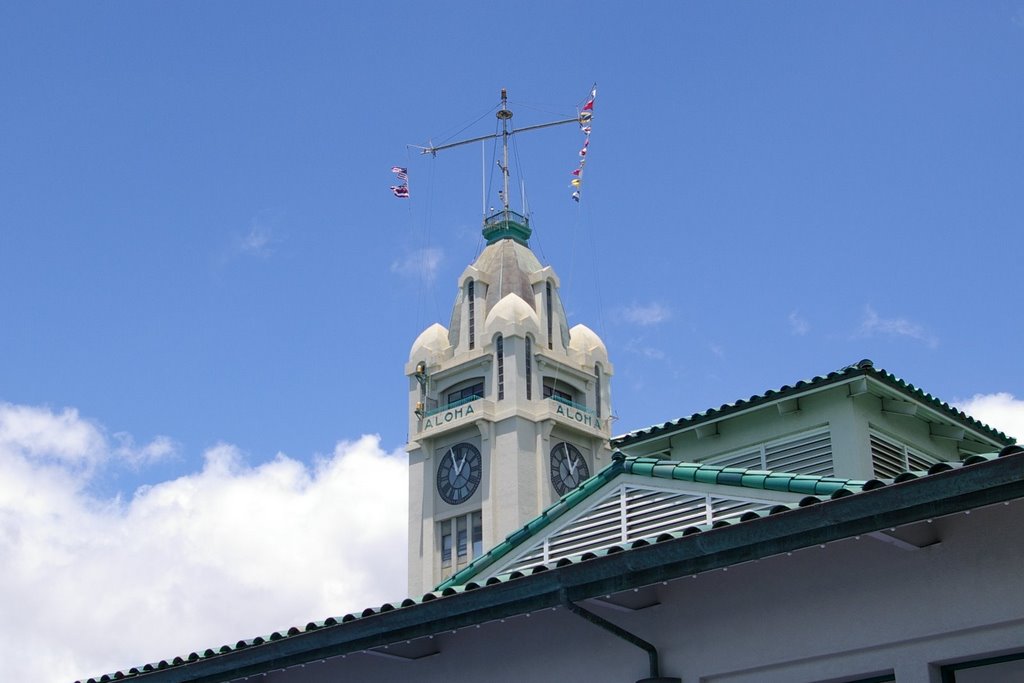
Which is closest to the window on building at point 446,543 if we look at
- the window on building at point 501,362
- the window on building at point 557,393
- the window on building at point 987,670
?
the window on building at point 501,362

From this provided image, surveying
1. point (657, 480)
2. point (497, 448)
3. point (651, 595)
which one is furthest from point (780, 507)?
point (497, 448)

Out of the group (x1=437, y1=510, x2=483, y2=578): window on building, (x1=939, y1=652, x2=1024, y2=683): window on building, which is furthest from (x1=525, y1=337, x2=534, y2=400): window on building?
(x1=939, y1=652, x2=1024, y2=683): window on building

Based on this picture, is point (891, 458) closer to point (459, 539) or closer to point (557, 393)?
point (459, 539)

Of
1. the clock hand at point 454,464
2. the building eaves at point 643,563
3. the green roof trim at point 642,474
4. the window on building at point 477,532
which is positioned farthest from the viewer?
the clock hand at point 454,464

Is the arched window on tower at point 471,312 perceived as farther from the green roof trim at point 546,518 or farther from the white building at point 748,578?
the green roof trim at point 546,518

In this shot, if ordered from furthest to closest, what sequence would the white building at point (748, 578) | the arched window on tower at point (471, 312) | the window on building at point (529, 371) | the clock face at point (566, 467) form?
the arched window on tower at point (471, 312) < the window on building at point (529, 371) < the clock face at point (566, 467) < the white building at point (748, 578)

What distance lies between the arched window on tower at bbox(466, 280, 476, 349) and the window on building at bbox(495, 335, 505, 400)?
7.36 feet

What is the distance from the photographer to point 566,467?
83.1 meters

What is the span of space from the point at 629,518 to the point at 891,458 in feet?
22.9

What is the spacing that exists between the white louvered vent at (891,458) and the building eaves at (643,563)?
9.37 meters

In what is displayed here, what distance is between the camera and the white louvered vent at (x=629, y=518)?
45.7 feet

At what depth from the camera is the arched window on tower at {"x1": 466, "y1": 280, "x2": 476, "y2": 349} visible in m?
85.8

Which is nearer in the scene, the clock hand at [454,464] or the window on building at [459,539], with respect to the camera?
the window on building at [459,539]

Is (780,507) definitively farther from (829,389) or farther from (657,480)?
(829,389)
